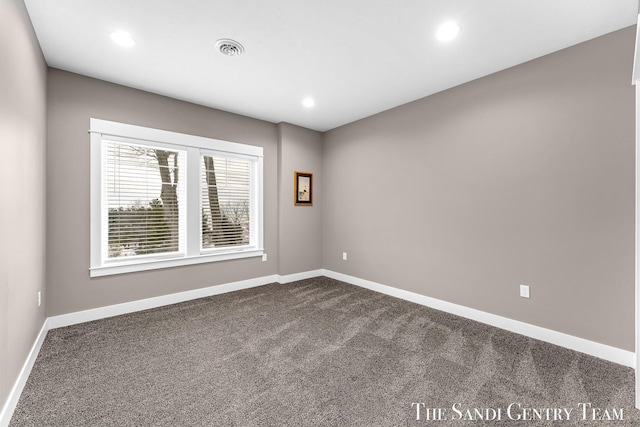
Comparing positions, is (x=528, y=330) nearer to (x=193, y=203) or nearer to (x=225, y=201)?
(x=225, y=201)

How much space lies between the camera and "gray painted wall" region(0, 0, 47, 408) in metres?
1.60

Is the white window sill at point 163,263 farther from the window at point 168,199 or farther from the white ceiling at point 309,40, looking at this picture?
the white ceiling at point 309,40

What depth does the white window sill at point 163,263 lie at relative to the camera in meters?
3.06

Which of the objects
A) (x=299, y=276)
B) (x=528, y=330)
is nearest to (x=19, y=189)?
(x=299, y=276)

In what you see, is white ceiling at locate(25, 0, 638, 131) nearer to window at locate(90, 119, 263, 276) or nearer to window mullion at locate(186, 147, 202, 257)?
window at locate(90, 119, 263, 276)

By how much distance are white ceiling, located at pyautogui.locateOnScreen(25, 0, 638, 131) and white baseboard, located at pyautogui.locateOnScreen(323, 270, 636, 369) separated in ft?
8.16

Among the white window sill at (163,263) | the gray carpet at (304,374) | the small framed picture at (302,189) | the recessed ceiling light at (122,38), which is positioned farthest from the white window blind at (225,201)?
the recessed ceiling light at (122,38)

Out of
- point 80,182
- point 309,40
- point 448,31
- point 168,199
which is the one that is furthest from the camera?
point 168,199

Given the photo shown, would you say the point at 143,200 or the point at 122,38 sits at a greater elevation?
the point at 122,38

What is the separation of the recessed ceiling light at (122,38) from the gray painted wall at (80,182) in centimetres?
94

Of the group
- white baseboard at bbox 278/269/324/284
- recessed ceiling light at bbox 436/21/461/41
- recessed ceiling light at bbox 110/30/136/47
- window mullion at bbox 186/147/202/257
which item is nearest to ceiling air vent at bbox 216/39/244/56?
recessed ceiling light at bbox 110/30/136/47

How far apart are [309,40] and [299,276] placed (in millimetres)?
3400

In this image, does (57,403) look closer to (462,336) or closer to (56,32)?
(56,32)

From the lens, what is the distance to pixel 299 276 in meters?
4.68
